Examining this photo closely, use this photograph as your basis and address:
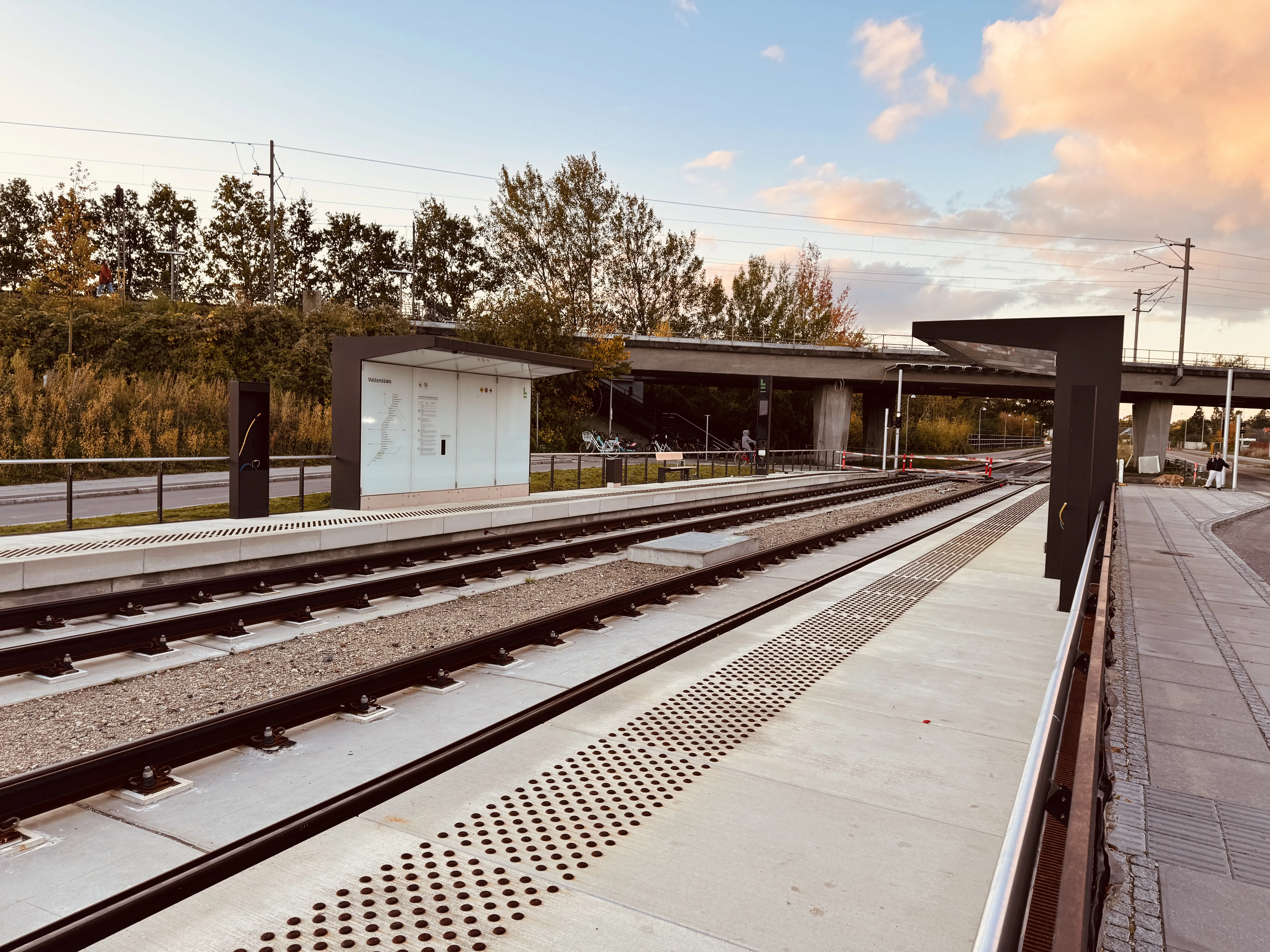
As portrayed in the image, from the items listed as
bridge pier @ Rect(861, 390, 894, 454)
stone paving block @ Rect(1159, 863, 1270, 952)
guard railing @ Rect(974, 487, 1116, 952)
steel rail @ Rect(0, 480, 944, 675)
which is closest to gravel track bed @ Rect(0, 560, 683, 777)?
steel rail @ Rect(0, 480, 944, 675)

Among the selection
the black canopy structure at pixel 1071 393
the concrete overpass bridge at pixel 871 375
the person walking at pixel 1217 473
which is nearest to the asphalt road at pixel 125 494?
the black canopy structure at pixel 1071 393

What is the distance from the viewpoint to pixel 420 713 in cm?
523

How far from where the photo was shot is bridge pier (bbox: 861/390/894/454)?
6059 centimetres

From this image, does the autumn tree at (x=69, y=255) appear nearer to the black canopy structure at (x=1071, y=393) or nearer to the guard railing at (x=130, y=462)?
the guard railing at (x=130, y=462)

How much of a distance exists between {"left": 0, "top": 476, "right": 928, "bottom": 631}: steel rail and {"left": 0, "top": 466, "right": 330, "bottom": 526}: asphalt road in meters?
4.86

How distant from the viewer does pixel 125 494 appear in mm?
16406

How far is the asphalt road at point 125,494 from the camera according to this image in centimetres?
1407

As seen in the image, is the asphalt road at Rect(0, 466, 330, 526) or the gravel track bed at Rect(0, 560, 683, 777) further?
the asphalt road at Rect(0, 466, 330, 526)

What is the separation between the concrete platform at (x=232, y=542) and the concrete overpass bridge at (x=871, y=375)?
3280 cm

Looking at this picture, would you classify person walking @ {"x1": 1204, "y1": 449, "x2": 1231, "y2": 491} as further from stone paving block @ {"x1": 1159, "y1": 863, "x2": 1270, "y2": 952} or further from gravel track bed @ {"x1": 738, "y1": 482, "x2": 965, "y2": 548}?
stone paving block @ {"x1": 1159, "y1": 863, "x2": 1270, "y2": 952}

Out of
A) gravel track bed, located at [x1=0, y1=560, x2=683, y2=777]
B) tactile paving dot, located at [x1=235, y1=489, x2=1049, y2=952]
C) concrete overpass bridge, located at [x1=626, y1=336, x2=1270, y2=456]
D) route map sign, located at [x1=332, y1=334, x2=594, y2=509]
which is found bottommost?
gravel track bed, located at [x1=0, y1=560, x2=683, y2=777]

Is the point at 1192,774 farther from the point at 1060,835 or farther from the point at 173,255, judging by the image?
the point at 173,255

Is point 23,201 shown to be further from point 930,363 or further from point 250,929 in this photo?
point 250,929

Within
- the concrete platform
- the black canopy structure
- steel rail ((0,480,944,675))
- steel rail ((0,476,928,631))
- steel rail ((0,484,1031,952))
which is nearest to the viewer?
steel rail ((0,484,1031,952))
